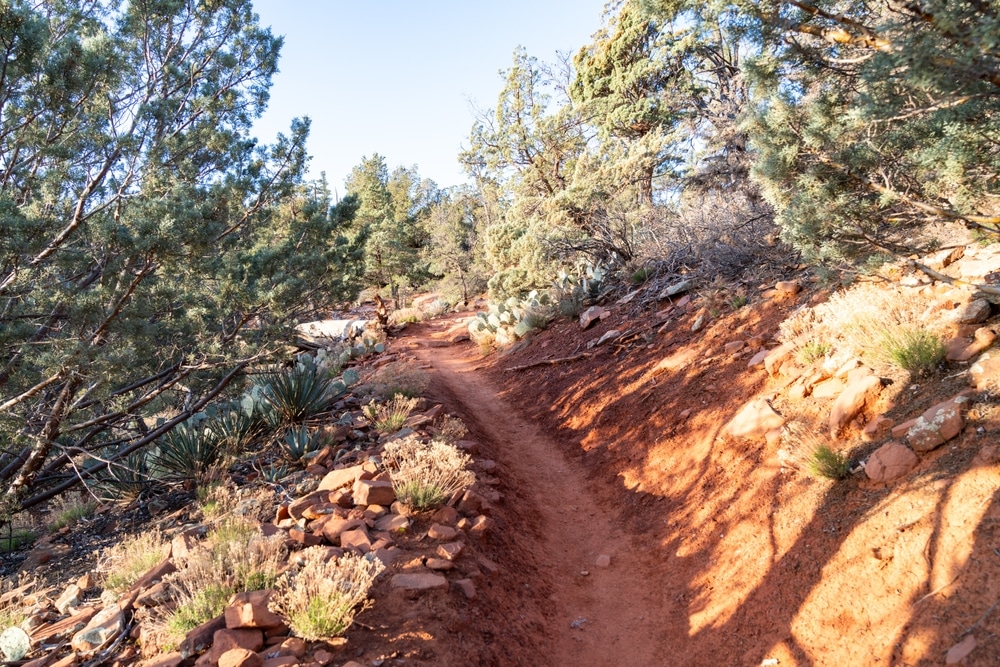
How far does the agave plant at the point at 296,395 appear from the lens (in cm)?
770

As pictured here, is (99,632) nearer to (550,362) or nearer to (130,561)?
(130,561)

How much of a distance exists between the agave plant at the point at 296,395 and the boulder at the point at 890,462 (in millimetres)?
6560

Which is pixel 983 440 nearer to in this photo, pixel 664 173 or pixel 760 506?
pixel 760 506

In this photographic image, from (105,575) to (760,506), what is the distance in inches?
218

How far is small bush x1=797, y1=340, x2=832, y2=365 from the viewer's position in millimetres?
5633

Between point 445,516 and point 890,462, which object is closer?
point 890,462

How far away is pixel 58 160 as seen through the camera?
17.4 feet

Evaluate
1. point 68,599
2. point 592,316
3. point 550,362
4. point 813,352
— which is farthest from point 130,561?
point 592,316

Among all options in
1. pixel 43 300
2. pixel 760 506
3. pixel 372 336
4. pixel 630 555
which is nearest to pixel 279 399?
pixel 43 300

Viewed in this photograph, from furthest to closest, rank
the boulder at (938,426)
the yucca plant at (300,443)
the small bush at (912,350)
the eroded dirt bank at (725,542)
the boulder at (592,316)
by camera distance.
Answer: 1. the boulder at (592,316)
2. the yucca plant at (300,443)
3. the small bush at (912,350)
4. the boulder at (938,426)
5. the eroded dirt bank at (725,542)

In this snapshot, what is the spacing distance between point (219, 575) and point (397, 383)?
17.7 ft

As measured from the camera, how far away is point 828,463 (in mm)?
4188

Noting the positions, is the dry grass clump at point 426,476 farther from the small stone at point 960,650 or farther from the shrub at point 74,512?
the shrub at point 74,512

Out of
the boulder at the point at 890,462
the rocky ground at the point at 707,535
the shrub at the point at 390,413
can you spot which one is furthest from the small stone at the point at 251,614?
the boulder at the point at 890,462
